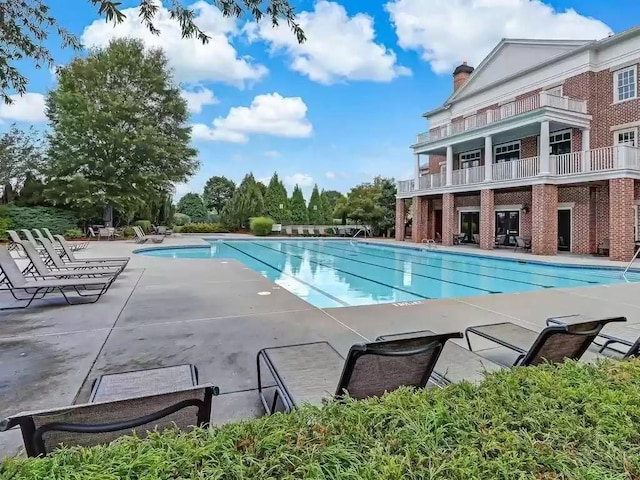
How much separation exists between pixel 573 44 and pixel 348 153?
1674cm

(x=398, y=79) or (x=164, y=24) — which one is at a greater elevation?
(x=398, y=79)

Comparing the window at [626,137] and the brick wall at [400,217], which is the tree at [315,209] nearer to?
the brick wall at [400,217]

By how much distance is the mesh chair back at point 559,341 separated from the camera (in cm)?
279

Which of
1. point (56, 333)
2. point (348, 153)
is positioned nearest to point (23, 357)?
point (56, 333)

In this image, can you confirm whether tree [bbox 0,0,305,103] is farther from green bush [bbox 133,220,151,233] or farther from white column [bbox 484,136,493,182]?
green bush [bbox 133,220,151,233]

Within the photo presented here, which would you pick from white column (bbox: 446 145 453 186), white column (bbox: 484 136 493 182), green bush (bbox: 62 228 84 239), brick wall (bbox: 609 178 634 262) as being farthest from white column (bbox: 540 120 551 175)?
green bush (bbox: 62 228 84 239)

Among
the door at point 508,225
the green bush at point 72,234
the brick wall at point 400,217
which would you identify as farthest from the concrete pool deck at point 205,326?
the green bush at point 72,234

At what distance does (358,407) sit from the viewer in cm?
181

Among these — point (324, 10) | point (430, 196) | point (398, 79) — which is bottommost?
point (430, 196)

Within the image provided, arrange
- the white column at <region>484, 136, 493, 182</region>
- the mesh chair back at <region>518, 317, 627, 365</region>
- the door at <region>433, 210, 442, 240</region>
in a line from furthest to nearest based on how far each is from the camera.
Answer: the door at <region>433, 210, 442, 240</region>
the white column at <region>484, 136, 493, 182</region>
the mesh chair back at <region>518, 317, 627, 365</region>

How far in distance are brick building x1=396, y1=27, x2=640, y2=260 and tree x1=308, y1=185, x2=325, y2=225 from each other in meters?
15.9

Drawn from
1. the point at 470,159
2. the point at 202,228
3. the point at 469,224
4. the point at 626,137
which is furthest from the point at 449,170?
the point at 202,228

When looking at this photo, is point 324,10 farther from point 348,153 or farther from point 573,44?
point 348,153

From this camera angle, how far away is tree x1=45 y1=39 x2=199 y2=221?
77.5 ft
